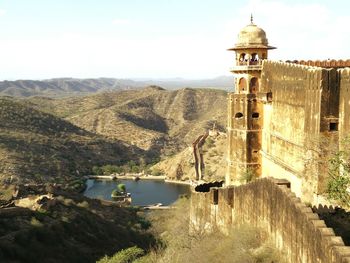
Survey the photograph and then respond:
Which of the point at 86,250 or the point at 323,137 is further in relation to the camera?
the point at 86,250

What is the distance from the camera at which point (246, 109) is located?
66.6 feet

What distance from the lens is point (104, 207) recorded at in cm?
3466

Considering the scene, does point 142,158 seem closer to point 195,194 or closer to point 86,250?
point 86,250

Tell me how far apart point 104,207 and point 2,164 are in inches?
732

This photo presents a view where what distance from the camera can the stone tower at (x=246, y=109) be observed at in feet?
66.7

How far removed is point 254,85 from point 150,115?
281 feet

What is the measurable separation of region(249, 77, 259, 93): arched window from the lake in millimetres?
29598

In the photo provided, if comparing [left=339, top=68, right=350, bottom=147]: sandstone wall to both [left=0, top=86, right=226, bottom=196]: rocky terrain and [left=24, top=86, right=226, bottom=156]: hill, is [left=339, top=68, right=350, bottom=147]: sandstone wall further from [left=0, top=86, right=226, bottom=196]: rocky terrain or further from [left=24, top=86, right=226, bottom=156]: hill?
[left=24, top=86, right=226, bottom=156]: hill

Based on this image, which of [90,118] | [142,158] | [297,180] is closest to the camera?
[297,180]

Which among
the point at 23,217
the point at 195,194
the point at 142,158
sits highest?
the point at 195,194

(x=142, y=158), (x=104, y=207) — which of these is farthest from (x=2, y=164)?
(x=142, y=158)

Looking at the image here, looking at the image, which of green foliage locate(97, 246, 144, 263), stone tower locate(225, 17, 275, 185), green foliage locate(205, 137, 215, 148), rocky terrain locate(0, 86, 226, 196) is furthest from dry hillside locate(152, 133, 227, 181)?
green foliage locate(97, 246, 144, 263)

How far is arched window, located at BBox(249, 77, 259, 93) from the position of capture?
20.5 meters

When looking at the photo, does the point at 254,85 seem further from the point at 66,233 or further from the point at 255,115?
the point at 66,233
